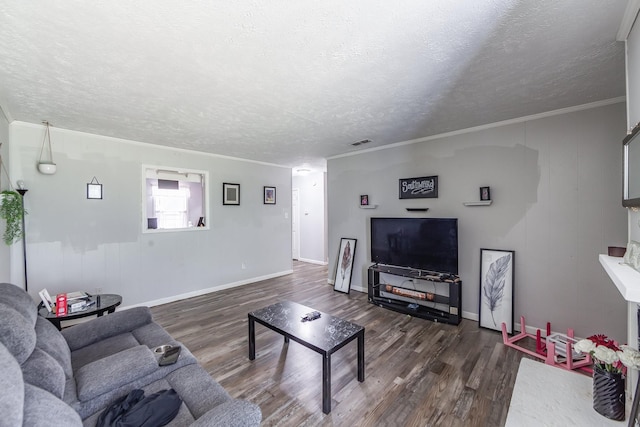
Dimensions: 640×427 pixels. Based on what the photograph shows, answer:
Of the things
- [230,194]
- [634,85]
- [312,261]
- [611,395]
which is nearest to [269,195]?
[230,194]

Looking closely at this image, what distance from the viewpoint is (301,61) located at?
6.05ft

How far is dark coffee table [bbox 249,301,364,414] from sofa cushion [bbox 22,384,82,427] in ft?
4.42

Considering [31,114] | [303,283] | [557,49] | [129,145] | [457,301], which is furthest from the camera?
[303,283]

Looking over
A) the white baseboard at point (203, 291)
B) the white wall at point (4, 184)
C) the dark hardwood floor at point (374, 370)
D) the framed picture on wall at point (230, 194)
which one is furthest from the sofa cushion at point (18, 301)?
the framed picture on wall at point (230, 194)

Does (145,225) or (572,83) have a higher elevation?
(572,83)

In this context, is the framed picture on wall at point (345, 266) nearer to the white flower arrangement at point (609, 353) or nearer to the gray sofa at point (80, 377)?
the gray sofa at point (80, 377)

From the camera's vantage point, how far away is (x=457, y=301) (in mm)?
3312

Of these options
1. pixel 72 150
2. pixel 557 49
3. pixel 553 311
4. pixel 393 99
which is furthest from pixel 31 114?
pixel 553 311

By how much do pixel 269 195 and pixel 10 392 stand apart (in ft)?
15.8

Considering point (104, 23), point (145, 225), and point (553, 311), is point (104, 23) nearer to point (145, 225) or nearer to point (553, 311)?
point (145, 225)

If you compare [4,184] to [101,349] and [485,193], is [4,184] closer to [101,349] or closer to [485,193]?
[101,349]

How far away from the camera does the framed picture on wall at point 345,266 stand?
4574mm

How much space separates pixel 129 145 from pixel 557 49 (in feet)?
15.6

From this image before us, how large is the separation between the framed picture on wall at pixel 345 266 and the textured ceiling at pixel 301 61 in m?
2.27
